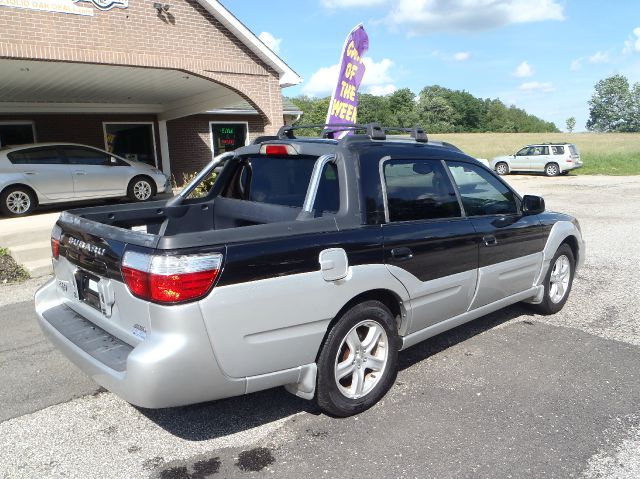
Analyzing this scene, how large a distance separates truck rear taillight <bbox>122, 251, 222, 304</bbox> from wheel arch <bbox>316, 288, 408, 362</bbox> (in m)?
0.86

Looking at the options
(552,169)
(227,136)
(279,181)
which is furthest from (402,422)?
(552,169)

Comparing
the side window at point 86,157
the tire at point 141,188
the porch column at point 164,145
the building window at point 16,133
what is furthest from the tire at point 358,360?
the porch column at point 164,145

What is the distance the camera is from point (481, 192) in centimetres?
441

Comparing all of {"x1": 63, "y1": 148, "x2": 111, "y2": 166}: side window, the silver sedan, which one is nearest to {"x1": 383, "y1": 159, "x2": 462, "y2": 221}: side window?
the silver sedan

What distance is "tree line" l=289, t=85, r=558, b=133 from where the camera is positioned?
95.8 metres

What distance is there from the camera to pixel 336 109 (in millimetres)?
9969

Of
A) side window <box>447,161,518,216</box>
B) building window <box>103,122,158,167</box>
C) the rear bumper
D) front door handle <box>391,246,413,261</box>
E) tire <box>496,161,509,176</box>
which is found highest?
building window <box>103,122,158,167</box>

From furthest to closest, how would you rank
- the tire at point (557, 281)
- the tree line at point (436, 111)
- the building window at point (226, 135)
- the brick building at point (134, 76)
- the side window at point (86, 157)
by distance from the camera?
the tree line at point (436, 111) → the building window at point (226, 135) → the side window at point (86, 157) → the brick building at point (134, 76) → the tire at point (557, 281)

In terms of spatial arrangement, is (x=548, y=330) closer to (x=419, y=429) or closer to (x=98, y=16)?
(x=419, y=429)

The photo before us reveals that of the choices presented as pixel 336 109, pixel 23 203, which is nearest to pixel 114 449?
pixel 336 109

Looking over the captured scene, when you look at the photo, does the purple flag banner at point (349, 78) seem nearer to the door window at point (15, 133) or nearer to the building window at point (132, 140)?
the building window at point (132, 140)

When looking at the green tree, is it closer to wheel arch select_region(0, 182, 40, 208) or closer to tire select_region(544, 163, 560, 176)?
tire select_region(544, 163, 560, 176)

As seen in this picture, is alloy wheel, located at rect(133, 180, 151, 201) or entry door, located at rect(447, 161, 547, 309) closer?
entry door, located at rect(447, 161, 547, 309)

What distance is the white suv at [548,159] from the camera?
2606 cm
